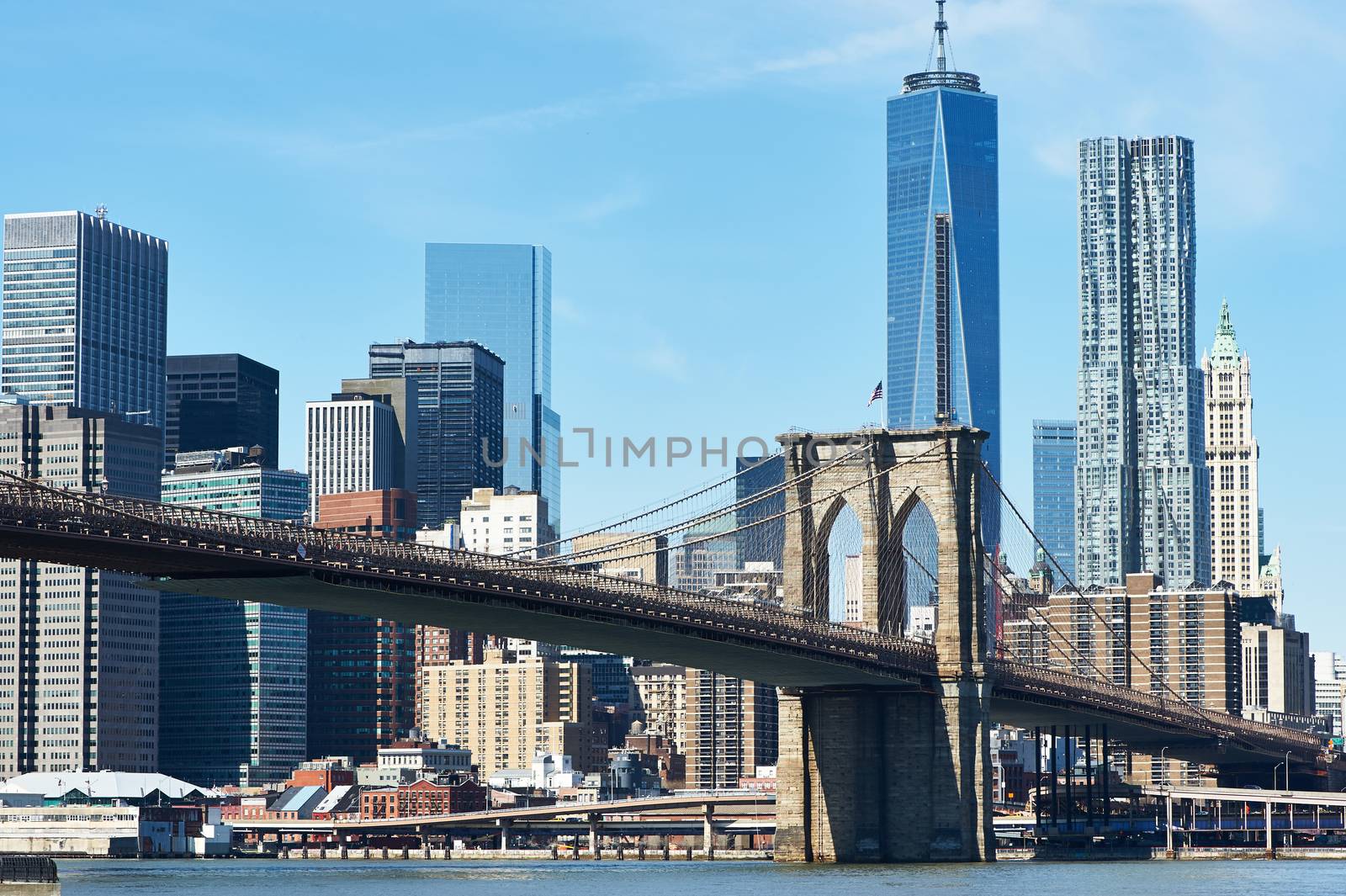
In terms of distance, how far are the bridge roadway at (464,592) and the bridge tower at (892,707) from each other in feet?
4.69

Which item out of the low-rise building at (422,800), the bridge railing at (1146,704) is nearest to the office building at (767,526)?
the bridge railing at (1146,704)

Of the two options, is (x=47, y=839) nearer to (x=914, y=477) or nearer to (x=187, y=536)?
(x=914, y=477)

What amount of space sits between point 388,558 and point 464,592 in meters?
3.84

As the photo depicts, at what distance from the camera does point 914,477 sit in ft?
334

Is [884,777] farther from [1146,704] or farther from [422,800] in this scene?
[422,800]

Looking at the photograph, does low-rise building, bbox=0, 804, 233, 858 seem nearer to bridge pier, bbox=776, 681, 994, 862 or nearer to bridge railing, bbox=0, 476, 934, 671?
bridge pier, bbox=776, 681, 994, 862

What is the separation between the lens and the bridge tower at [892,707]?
319 ft

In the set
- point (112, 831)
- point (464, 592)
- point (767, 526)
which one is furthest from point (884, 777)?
Result: point (112, 831)

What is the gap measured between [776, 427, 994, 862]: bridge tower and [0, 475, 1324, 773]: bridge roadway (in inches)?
56.3

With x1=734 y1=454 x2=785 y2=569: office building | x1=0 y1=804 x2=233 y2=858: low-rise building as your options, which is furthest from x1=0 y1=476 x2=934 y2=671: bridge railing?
x1=0 y1=804 x2=233 y2=858: low-rise building

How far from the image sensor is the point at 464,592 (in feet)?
268

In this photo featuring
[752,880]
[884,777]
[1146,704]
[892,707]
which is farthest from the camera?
[1146,704]

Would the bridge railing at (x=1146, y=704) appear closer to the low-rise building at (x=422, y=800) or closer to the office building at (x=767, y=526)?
the office building at (x=767, y=526)

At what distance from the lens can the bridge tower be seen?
97312 millimetres
